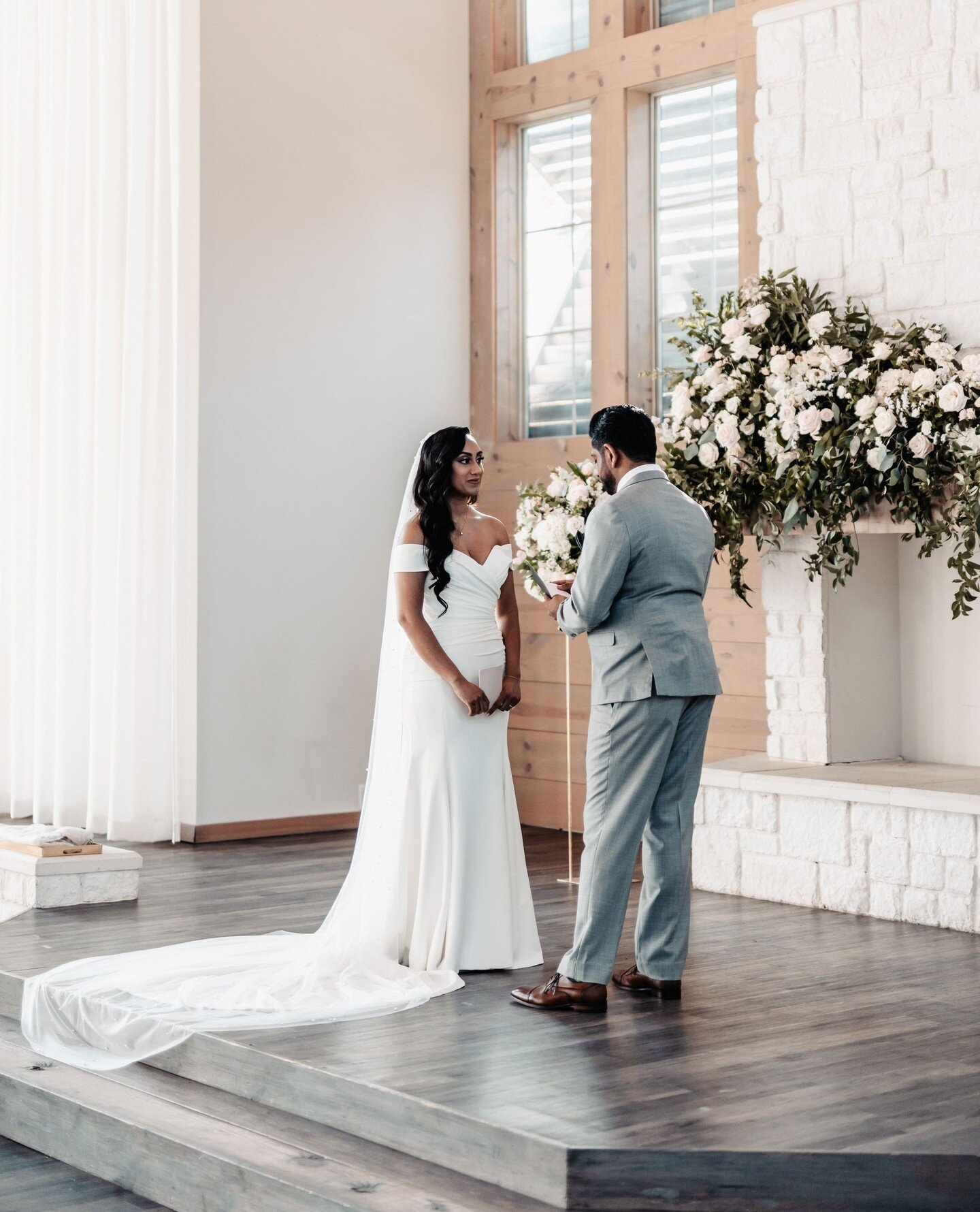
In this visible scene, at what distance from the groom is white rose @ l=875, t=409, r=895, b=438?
143 cm

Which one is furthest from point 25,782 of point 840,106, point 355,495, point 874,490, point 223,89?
point 840,106

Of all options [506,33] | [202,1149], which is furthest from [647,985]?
[506,33]

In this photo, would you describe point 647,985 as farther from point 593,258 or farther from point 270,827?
point 593,258

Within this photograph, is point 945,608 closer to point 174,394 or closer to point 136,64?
point 174,394

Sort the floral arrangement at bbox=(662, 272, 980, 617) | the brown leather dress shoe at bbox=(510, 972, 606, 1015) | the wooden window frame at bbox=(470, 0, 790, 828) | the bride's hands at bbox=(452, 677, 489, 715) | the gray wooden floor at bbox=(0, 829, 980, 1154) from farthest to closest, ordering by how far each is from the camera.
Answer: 1. the wooden window frame at bbox=(470, 0, 790, 828)
2. the floral arrangement at bbox=(662, 272, 980, 617)
3. the bride's hands at bbox=(452, 677, 489, 715)
4. the brown leather dress shoe at bbox=(510, 972, 606, 1015)
5. the gray wooden floor at bbox=(0, 829, 980, 1154)

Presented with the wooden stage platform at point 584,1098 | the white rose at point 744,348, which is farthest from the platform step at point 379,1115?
the white rose at point 744,348

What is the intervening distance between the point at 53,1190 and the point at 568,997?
1.34 meters

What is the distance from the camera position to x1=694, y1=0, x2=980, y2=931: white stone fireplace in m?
5.30

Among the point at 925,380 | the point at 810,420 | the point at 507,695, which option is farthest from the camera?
the point at 810,420

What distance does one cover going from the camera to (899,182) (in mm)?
5535

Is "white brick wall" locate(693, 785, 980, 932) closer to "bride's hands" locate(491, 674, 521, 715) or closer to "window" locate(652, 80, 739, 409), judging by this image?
"bride's hands" locate(491, 674, 521, 715)

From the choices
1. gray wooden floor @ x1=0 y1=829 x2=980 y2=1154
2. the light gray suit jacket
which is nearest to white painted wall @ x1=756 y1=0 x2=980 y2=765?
gray wooden floor @ x1=0 y1=829 x2=980 y2=1154

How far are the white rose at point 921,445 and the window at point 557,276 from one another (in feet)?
8.41

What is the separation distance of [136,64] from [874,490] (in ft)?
13.0
